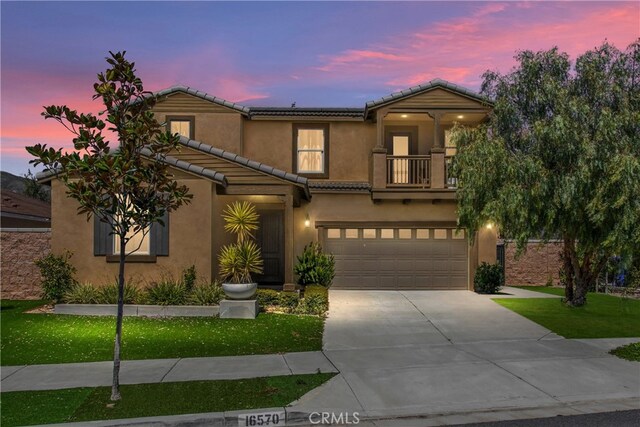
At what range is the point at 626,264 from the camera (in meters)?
10.6

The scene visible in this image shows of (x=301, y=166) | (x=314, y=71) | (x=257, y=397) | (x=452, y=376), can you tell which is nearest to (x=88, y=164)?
(x=257, y=397)

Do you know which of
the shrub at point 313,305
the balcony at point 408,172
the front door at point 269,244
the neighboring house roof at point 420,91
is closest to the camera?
the shrub at point 313,305

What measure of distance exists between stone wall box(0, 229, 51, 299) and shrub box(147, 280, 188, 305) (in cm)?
585

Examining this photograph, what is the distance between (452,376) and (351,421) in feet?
8.34

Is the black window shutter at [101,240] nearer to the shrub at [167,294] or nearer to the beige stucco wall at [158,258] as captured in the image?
the beige stucco wall at [158,258]

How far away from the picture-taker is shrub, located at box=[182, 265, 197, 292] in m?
13.4

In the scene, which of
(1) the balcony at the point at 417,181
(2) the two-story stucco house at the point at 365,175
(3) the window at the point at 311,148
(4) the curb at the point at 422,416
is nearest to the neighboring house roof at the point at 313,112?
(2) the two-story stucco house at the point at 365,175

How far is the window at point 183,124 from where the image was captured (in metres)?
18.9

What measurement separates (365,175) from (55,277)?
1147 centimetres

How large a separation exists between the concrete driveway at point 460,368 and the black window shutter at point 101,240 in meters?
6.83

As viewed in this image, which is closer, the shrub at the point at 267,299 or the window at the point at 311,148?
the shrub at the point at 267,299

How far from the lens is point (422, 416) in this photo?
620 cm

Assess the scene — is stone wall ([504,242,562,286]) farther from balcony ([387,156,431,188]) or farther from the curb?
the curb

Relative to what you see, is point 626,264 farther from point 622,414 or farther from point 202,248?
point 202,248
